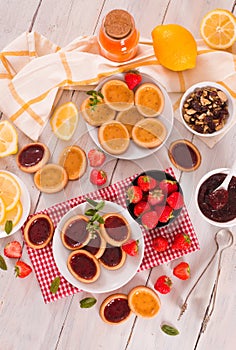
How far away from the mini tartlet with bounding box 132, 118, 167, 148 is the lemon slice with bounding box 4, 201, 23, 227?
475mm

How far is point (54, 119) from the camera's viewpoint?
83.4 inches

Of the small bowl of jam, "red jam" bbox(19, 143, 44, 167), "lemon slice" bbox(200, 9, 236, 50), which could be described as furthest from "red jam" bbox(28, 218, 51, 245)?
"lemon slice" bbox(200, 9, 236, 50)

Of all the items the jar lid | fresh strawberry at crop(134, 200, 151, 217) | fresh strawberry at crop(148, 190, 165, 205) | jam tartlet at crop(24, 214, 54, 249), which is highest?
the jar lid

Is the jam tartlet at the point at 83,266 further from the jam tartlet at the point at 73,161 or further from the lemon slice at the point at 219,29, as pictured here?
the lemon slice at the point at 219,29

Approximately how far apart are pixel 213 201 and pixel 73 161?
0.51 m

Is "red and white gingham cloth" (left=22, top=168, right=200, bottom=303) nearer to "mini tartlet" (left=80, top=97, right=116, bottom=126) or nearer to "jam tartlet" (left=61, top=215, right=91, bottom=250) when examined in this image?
"jam tartlet" (left=61, top=215, right=91, bottom=250)

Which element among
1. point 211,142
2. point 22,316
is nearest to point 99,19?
point 211,142

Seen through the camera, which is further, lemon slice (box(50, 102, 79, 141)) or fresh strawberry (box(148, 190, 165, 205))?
lemon slice (box(50, 102, 79, 141))

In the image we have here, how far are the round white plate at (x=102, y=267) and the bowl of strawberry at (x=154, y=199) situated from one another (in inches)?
1.8

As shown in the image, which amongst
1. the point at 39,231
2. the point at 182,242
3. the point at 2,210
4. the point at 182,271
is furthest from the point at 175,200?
the point at 2,210

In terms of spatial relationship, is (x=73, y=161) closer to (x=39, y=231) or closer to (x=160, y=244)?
(x=39, y=231)

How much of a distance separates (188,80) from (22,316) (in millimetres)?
1038

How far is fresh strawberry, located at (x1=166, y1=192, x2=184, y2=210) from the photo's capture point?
1974mm

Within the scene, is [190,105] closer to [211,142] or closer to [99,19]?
[211,142]
